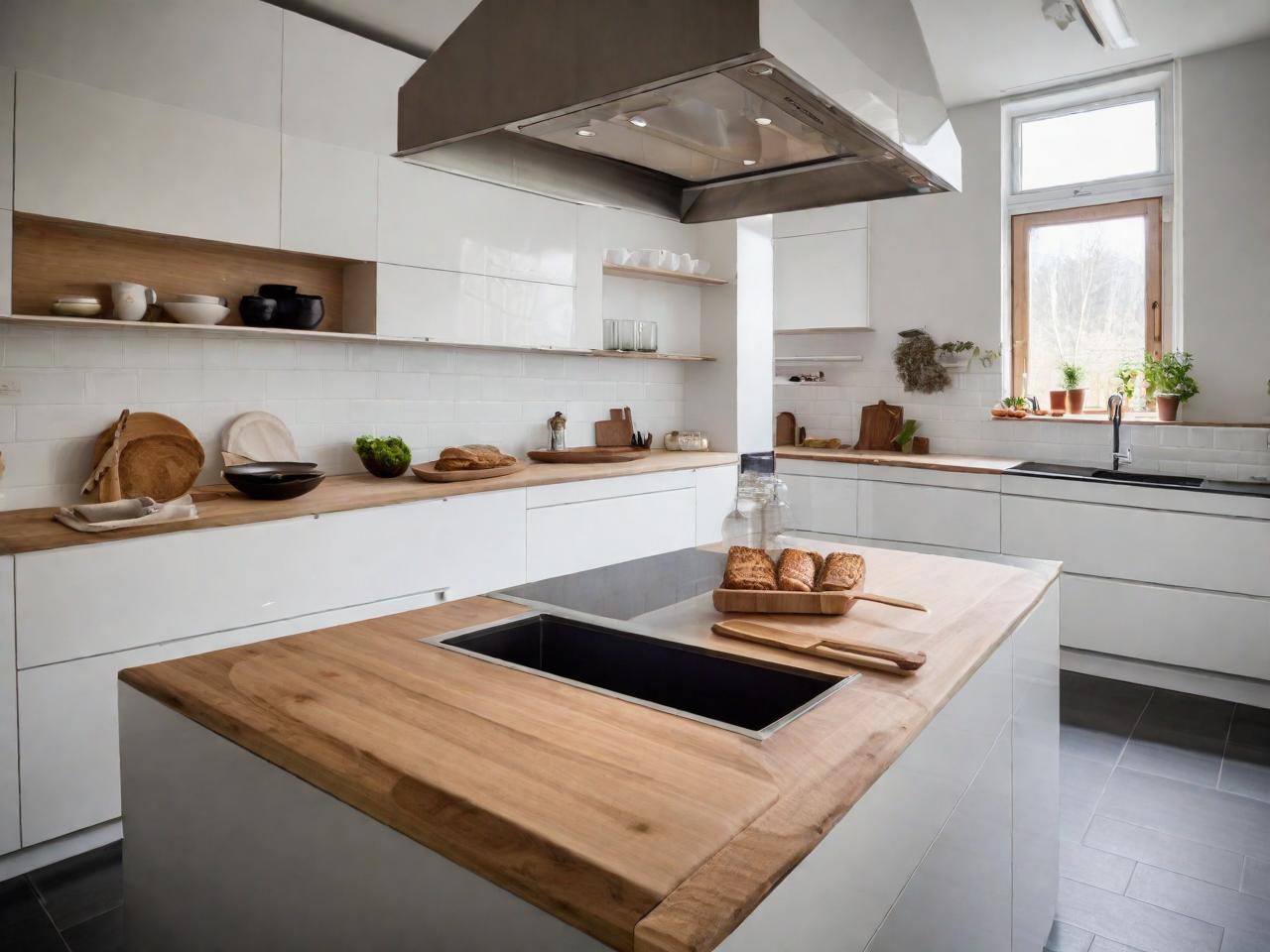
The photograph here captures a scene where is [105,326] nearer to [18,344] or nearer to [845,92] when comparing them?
[18,344]

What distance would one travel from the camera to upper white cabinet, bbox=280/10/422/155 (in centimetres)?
329

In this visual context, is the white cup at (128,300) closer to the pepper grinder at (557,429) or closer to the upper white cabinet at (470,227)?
the upper white cabinet at (470,227)

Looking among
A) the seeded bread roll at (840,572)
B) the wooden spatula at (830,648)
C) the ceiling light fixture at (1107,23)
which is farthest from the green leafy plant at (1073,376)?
the wooden spatula at (830,648)

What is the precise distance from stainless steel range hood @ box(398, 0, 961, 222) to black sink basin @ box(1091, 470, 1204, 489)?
9.00 feet

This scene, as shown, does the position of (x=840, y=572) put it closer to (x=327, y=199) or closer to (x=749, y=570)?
(x=749, y=570)

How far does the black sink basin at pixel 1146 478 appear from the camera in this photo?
13.3 ft

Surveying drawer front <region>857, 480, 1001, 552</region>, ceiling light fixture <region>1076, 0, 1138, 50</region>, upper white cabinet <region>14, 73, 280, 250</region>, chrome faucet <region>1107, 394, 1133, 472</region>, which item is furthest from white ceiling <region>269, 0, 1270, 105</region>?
drawer front <region>857, 480, 1001, 552</region>

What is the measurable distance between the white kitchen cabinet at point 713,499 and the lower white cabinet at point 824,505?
37 centimetres

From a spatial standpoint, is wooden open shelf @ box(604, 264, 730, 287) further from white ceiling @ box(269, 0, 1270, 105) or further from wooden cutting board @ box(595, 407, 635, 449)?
white ceiling @ box(269, 0, 1270, 105)

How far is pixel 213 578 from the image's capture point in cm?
269

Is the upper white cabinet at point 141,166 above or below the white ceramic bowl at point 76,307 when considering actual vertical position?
above

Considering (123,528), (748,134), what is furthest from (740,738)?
(123,528)

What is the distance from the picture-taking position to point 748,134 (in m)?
1.78

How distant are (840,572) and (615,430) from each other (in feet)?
11.1
